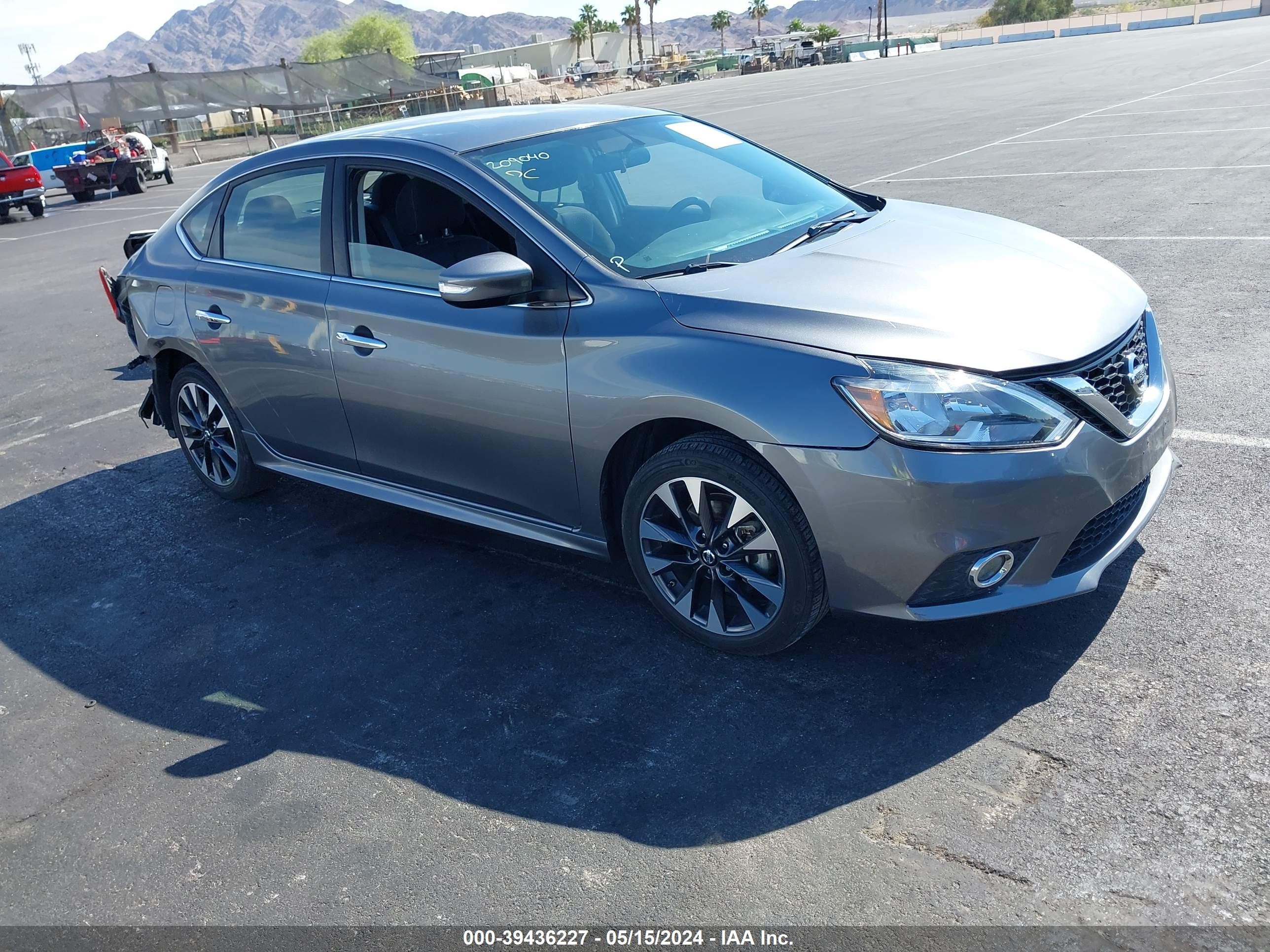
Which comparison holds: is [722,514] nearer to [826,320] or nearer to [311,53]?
[826,320]

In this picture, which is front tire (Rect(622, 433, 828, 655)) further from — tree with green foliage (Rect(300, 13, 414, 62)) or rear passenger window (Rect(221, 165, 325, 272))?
tree with green foliage (Rect(300, 13, 414, 62))

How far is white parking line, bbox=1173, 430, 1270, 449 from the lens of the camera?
4.81 metres

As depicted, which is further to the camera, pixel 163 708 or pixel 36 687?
pixel 36 687

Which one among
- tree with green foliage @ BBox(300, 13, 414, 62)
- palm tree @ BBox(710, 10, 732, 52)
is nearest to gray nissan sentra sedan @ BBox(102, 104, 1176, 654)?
tree with green foliage @ BBox(300, 13, 414, 62)

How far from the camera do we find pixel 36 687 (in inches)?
164

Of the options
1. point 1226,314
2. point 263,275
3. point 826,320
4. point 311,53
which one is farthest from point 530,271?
point 311,53

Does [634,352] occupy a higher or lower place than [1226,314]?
higher

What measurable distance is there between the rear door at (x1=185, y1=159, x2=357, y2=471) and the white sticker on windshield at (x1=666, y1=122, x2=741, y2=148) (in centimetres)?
155

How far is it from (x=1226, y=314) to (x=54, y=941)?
6.72 m

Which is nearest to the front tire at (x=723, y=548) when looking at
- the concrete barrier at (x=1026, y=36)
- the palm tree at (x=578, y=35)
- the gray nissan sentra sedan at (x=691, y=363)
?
the gray nissan sentra sedan at (x=691, y=363)

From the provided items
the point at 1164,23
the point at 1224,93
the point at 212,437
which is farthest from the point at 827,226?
the point at 1164,23

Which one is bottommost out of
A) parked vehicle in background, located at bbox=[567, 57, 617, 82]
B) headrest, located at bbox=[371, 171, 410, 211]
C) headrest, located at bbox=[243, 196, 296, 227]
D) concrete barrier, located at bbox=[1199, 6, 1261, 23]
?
parked vehicle in background, located at bbox=[567, 57, 617, 82]

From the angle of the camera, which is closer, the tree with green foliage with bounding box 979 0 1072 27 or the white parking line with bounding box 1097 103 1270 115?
the white parking line with bounding box 1097 103 1270 115

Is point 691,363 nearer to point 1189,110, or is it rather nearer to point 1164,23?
point 1189,110
